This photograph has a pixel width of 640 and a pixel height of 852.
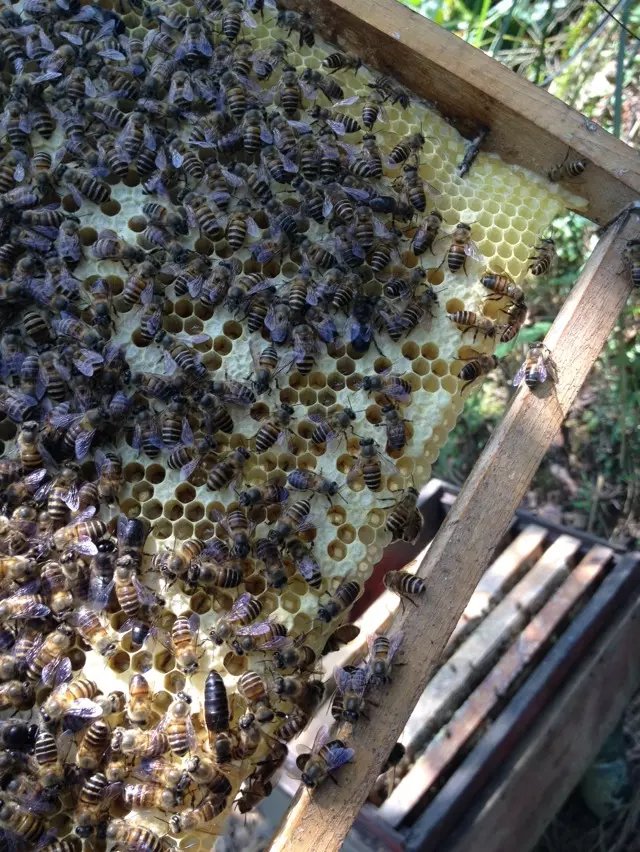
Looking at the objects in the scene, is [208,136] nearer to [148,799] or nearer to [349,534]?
[349,534]

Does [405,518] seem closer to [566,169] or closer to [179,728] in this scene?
[179,728]

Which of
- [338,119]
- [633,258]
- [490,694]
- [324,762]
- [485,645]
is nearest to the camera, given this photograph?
[324,762]

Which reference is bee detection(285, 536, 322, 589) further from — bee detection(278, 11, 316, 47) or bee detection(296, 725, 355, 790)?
bee detection(278, 11, 316, 47)

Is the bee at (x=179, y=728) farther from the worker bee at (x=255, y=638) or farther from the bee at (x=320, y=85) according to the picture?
the bee at (x=320, y=85)

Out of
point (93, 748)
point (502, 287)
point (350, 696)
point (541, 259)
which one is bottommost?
point (93, 748)

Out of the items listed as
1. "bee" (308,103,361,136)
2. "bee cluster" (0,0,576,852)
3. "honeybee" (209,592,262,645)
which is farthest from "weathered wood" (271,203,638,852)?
"bee" (308,103,361,136)

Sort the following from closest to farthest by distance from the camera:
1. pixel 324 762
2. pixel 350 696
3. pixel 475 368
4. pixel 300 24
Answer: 1. pixel 324 762
2. pixel 350 696
3. pixel 475 368
4. pixel 300 24

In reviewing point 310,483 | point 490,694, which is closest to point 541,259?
point 310,483

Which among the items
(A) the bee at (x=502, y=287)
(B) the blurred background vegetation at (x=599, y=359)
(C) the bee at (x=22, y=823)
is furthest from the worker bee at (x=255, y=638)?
(B) the blurred background vegetation at (x=599, y=359)
